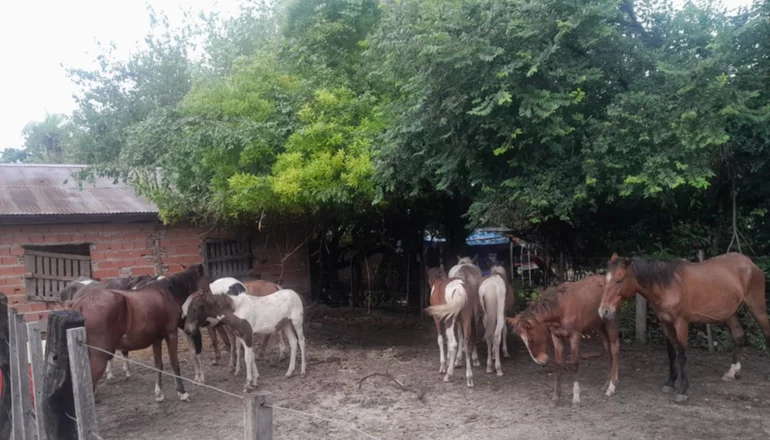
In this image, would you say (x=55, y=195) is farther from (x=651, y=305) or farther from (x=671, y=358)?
(x=671, y=358)

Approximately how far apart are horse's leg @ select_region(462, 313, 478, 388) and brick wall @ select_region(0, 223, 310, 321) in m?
5.19

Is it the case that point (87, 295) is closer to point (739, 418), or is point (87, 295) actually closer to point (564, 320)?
point (564, 320)

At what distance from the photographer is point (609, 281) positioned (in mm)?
6277

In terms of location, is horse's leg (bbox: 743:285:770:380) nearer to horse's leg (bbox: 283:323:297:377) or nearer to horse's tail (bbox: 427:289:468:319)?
horse's tail (bbox: 427:289:468:319)

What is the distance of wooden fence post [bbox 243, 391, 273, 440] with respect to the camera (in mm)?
2779


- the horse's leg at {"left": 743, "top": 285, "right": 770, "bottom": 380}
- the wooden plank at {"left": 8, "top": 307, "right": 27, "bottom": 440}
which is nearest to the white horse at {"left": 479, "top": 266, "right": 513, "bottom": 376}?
the horse's leg at {"left": 743, "top": 285, "right": 770, "bottom": 380}

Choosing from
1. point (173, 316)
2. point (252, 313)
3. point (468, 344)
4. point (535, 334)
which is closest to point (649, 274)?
point (535, 334)

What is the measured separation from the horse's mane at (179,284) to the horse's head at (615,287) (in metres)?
5.23

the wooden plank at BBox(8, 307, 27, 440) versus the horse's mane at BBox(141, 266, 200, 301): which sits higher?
the horse's mane at BBox(141, 266, 200, 301)

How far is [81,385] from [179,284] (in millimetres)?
3900

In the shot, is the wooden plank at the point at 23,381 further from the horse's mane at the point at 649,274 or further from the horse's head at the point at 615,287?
the horse's mane at the point at 649,274

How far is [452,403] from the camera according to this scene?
21.7 feet

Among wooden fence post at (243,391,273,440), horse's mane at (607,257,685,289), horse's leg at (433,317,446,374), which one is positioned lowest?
horse's leg at (433,317,446,374)

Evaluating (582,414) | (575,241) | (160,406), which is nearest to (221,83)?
(160,406)
